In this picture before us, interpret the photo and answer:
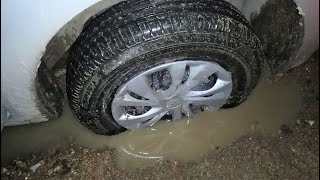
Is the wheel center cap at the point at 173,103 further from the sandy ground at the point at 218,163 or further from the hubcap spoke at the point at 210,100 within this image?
the sandy ground at the point at 218,163

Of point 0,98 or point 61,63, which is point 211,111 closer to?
point 61,63

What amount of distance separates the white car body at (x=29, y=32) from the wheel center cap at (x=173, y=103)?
19.7 inches

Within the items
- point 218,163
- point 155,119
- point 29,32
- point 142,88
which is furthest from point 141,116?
point 29,32

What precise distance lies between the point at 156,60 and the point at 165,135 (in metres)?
0.66

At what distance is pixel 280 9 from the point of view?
218 cm

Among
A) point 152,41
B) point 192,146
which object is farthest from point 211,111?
point 152,41

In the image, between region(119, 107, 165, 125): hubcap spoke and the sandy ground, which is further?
the sandy ground

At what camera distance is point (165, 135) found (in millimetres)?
2439

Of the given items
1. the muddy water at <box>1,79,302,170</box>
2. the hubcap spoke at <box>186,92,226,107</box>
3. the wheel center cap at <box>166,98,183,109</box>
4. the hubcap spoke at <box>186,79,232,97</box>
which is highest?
Result: the hubcap spoke at <box>186,79,232,97</box>

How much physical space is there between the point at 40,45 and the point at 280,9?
1053 millimetres

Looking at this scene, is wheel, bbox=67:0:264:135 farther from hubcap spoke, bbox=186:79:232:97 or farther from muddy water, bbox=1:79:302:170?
muddy water, bbox=1:79:302:170

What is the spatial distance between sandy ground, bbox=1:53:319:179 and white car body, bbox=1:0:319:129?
0.38 metres

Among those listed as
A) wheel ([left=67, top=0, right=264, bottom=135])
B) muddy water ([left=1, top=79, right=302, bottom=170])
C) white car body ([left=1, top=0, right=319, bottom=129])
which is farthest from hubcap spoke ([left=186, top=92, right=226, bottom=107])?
white car body ([left=1, top=0, right=319, bottom=129])

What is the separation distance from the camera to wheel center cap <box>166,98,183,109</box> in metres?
2.10
